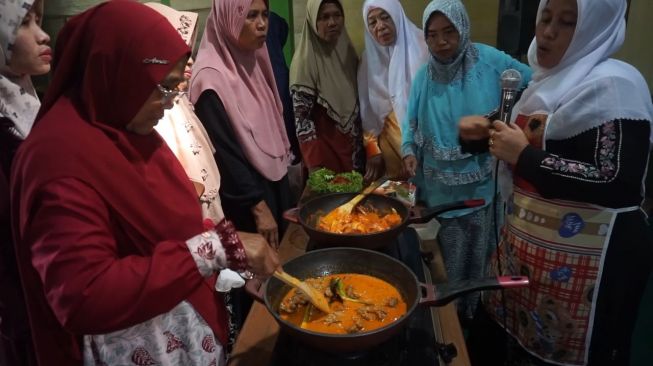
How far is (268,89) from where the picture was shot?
7.54 feet

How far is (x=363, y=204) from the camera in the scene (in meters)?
1.75

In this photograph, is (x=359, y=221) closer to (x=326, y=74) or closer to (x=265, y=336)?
(x=265, y=336)

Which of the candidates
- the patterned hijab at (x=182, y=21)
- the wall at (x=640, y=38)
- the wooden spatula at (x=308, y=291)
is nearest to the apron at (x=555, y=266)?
the wooden spatula at (x=308, y=291)

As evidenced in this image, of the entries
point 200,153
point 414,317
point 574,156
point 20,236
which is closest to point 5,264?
point 20,236

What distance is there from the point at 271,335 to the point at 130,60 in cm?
79

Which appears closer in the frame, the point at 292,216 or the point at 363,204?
the point at 292,216

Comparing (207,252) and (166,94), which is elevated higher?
(166,94)

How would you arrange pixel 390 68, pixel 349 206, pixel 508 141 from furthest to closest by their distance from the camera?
pixel 390 68, pixel 349 206, pixel 508 141

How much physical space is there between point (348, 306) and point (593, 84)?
0.97m

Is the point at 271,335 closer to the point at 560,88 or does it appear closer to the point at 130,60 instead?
the point at 130,60

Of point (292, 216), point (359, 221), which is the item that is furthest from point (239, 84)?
point (359, 221)

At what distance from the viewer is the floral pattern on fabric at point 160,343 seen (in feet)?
3.46

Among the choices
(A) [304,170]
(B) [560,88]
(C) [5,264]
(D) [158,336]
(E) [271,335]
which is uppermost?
(B) [560,88]

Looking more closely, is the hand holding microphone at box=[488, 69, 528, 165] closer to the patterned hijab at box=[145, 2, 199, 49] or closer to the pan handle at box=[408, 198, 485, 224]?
the pan handle at box=[408, 198, 485, 224]
